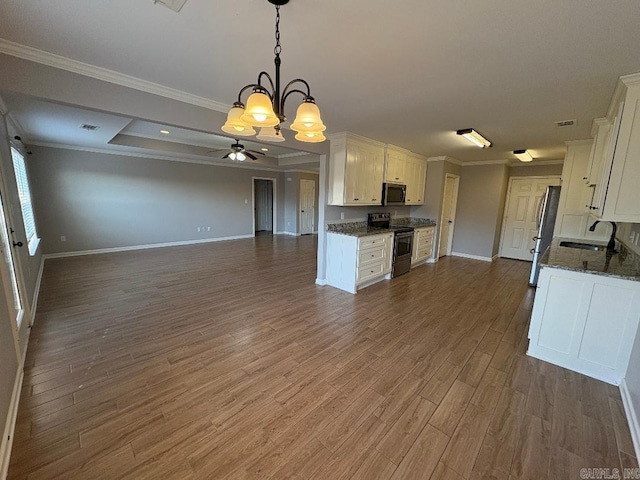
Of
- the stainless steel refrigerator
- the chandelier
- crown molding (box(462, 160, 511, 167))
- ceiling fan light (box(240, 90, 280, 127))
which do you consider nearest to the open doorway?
crown molding (box(462, 160, 511, 167))

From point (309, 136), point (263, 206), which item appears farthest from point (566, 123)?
point (263, 206)

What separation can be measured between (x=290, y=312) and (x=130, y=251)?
5.35 m

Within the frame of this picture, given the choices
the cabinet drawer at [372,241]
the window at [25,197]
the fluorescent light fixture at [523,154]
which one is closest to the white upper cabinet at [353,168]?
the cabinet drawer at [372,241]

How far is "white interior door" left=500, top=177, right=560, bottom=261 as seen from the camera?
20.7ft

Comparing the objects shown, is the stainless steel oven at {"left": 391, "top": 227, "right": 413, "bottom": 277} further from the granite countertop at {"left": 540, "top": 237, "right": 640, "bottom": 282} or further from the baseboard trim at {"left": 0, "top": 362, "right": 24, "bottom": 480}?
the baseboard trim at {"left": 0, "top": 362, "right": 24, "bottom": 480}

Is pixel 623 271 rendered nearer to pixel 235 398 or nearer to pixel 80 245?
pixel 235 398

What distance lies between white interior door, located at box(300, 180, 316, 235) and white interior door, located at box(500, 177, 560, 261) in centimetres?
619

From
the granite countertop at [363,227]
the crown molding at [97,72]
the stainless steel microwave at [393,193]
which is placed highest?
the crown molding at [97,72]

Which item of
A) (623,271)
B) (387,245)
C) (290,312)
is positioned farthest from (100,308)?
(623,271)

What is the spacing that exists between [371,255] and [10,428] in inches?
159

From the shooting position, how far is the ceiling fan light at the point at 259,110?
1314mm

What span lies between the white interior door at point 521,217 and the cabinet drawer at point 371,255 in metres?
4.28

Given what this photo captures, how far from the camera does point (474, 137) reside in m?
3.87

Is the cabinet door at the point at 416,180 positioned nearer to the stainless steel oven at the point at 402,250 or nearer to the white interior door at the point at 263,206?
the stainless steel oven at the point at 402,250
